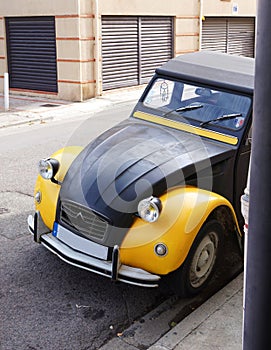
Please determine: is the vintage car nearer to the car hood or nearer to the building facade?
the car hood

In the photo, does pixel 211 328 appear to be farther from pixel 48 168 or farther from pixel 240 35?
pixel 240 35

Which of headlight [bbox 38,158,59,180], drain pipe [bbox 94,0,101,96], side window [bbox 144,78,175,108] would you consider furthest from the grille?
drain pipe [bbox 94,0,101,96]

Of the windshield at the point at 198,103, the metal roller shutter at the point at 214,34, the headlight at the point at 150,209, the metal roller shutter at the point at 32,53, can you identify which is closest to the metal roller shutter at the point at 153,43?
the metal roller shutter at the point at 214,34

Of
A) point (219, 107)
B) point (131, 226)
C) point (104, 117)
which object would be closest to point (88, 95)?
point (104, 117)

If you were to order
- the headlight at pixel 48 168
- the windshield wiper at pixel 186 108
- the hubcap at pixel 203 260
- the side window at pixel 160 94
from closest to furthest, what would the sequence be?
the hubcap at pixel 203 260 → the headlight at pixel 48 168 → the windshield wiper at pixel 186 108 → the side window at pixel 160 94

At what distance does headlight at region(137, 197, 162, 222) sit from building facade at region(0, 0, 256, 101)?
458 inches

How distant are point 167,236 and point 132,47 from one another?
542 inches

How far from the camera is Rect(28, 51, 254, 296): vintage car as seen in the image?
4.36 meters

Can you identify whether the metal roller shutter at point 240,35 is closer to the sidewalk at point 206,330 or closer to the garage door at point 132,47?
the garage door at point 132,47

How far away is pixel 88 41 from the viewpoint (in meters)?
15.4

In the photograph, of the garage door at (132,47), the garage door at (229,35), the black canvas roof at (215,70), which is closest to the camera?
the black canvas roof at (215,70)

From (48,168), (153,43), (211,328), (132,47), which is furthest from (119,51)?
(211,328)

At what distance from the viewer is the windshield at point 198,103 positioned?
5.29 m

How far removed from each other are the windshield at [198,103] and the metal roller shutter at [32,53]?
35.5ft
